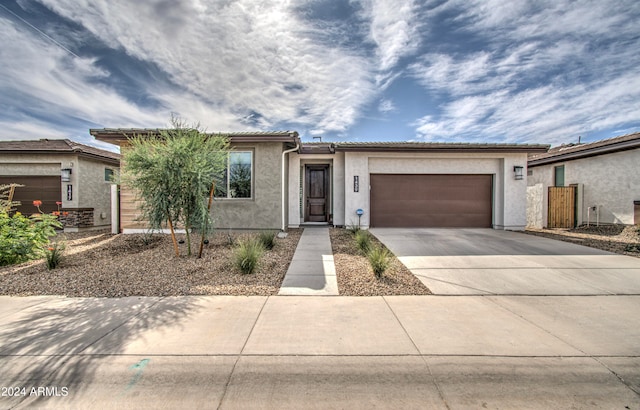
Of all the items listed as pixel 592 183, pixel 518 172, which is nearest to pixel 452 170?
pixel 518 172

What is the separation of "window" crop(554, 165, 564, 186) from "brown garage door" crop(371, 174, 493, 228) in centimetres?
483

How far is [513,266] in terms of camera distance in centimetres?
595

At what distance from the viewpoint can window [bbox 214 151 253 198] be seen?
31.6ft

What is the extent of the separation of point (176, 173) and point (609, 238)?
44.5ft

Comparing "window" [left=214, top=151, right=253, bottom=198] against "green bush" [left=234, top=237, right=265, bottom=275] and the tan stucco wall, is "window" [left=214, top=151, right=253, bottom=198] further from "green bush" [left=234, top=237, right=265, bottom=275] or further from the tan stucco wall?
the tan stucco wall

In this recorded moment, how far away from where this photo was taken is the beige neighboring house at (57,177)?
11.2m

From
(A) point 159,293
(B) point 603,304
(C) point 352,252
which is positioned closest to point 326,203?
(C) point 352,252

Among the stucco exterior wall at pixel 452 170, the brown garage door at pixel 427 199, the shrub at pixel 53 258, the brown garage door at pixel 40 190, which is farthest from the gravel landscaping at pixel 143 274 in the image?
the brown garage door at pixel 40 190

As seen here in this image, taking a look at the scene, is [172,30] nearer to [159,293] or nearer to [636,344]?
[159,293]

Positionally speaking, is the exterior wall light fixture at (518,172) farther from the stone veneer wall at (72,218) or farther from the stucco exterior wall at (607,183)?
the stone veneer wall at (72,218)

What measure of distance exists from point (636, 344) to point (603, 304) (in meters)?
1.28

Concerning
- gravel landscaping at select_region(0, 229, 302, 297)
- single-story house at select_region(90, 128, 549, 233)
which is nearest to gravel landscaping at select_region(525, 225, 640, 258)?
single-story house at select_region(90, 128, 549, 233)

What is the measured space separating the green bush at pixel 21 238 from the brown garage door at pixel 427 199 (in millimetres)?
10053

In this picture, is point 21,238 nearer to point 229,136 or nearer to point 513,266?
point 229,136
